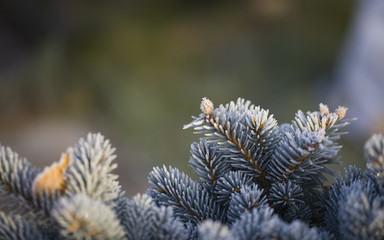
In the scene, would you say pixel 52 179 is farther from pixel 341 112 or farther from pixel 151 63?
pixel 151 63

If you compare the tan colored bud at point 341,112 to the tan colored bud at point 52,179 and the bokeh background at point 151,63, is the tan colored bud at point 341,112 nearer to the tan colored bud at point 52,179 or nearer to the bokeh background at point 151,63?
the tan colored bud at point 52,179

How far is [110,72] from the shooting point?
284 centimetres

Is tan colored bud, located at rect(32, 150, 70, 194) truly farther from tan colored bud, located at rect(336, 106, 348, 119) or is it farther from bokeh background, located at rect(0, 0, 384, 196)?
bokeh background, located at rect(0, 0, 384, 196)

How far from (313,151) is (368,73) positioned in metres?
2.02

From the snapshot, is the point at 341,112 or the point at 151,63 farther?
the point at 151,63

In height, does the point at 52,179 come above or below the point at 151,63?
below

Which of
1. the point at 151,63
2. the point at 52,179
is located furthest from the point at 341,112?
the point at 151,63

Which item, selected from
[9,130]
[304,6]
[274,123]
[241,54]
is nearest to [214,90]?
[241,54]

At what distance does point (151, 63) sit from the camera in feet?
9.50

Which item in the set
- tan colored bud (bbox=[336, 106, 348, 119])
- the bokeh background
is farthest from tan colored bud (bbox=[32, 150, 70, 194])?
the bokeh background

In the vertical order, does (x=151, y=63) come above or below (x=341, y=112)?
above

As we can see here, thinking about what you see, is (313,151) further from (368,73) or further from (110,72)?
(110,72)

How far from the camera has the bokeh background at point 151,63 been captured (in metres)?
2.62

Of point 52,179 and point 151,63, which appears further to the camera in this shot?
point 151,63
